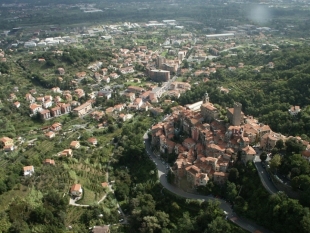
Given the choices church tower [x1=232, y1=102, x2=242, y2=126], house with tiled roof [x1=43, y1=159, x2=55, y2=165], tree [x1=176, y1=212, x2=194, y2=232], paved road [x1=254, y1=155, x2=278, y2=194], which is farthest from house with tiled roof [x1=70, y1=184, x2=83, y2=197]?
paved road [x1=254, y1=155, x2=278, y2=194]

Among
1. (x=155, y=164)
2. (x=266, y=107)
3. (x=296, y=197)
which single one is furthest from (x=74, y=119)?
(x=296, y=197)

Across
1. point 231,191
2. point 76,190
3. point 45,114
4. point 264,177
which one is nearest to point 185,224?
point 231,191

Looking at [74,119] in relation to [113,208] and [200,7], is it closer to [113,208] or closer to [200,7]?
[113,208]

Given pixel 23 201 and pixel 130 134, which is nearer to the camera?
pixel 23 201

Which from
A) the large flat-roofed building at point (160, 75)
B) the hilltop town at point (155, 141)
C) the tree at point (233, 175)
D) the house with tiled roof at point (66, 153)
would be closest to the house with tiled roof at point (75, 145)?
the hilltop town at point (155, 141)

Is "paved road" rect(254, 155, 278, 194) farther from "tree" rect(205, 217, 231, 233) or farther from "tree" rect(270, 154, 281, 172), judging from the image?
"tree" rect(205, 217, 231, 233)
